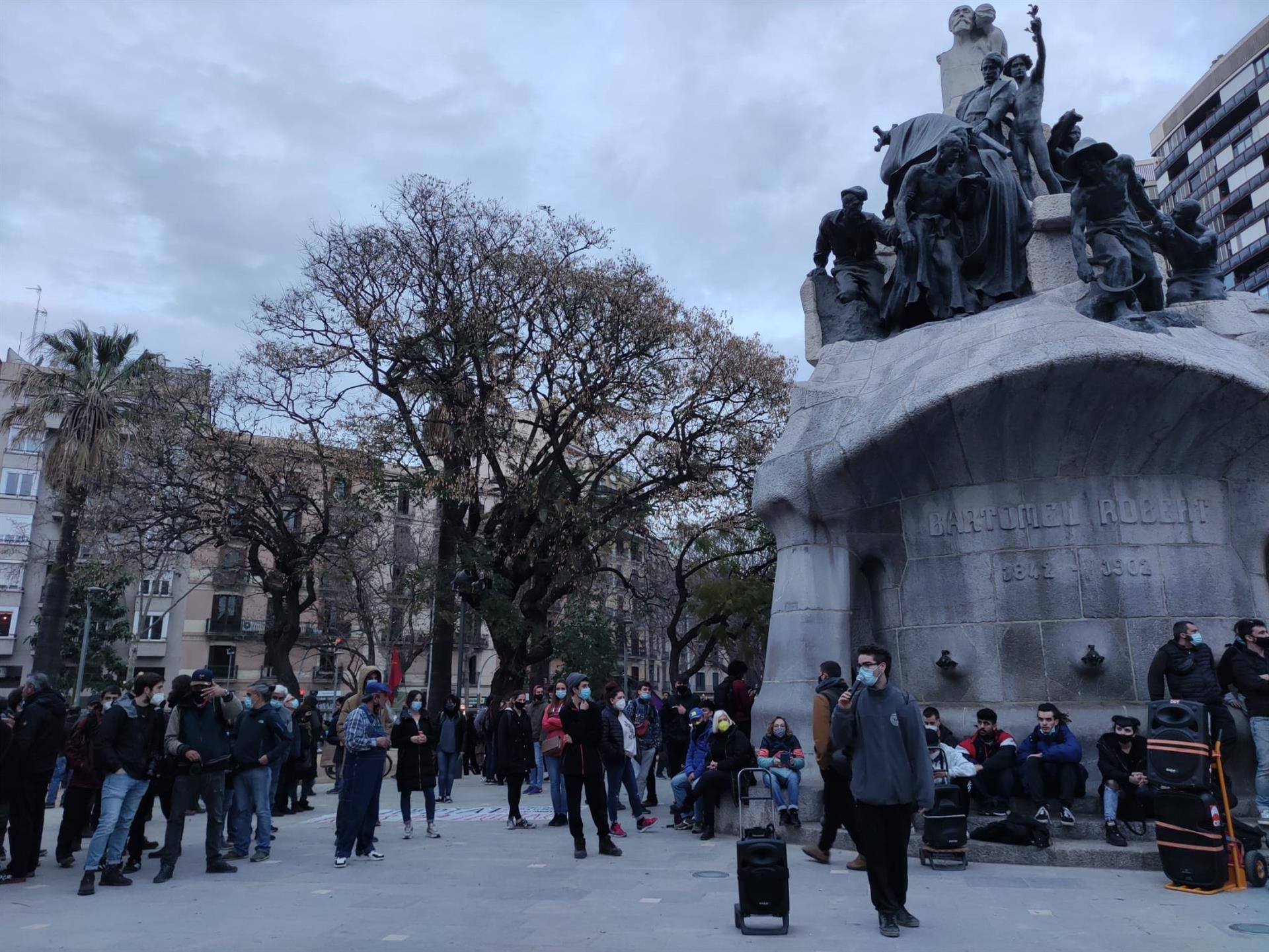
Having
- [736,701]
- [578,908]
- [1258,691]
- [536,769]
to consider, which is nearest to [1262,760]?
[1258,691]

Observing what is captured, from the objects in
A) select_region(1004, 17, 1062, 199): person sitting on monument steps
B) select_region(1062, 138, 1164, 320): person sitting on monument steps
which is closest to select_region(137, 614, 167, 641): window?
select_region(1004, 17, 1062, 199): person sitting on monument steps

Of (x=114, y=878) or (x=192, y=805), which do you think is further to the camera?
(x=192, y=805)

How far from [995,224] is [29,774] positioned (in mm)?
11876

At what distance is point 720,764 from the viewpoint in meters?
9.38

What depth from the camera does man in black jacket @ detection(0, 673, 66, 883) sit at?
793 cm

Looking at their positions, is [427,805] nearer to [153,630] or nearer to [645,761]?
[645,761]

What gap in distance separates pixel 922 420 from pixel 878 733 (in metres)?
4.46

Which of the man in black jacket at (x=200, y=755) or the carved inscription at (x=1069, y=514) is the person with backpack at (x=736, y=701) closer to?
the carved inscription at (x=1069, y=514)

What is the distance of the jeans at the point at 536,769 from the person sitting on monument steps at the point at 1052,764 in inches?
357

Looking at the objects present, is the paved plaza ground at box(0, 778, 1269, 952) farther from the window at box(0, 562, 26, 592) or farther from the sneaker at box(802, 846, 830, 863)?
the window at box(0, 562, 26, 592)

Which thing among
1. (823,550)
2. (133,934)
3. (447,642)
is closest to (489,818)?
(823,550)

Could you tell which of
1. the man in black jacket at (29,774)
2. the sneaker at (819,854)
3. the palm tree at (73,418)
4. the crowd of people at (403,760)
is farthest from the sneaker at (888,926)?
the palm tree at (73,418)

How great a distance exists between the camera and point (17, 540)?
39125 millimetres

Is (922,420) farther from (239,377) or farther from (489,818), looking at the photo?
(239,377)
